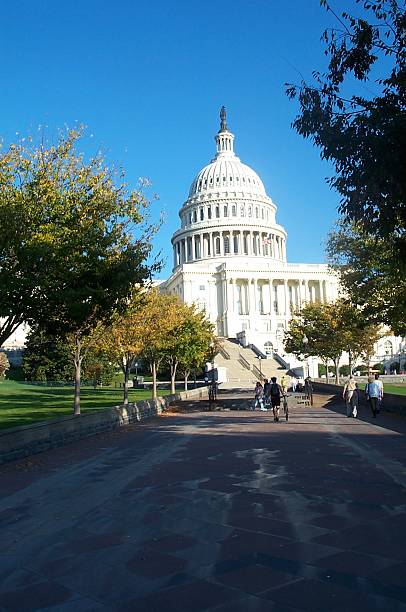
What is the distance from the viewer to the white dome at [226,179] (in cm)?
12554

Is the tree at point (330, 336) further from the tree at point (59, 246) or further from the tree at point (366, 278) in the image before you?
the tree at point (59, 246)

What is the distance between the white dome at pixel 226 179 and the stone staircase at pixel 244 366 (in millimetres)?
50899

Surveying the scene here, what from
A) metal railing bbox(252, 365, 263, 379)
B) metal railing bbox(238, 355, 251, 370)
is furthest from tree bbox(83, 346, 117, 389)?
metal railing bbox(238, 355, 251, 370)

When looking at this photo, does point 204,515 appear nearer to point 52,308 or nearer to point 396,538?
point 396,538

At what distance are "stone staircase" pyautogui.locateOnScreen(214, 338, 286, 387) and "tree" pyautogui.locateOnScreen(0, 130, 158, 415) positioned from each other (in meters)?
42.6

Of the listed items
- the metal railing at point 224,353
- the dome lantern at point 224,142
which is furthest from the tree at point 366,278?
the dome lantern at point 224,142

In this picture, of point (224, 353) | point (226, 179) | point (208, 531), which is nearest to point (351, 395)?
point (208, 531)

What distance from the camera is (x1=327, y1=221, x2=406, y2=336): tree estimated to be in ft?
69.3

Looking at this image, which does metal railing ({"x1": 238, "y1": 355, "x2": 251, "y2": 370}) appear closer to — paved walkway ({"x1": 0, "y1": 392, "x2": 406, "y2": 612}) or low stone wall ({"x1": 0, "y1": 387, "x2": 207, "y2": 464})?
low stone wall ({"x1": 0, "y1": 387, "x2": 207, "y2": 464})

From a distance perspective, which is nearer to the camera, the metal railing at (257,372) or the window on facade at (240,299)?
the metal railing at (257,372)

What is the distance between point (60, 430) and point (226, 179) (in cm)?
11483

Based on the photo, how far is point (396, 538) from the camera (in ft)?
21.2

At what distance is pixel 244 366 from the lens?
7050 cm

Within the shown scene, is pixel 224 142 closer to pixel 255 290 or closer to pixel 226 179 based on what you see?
pixel 226 179
